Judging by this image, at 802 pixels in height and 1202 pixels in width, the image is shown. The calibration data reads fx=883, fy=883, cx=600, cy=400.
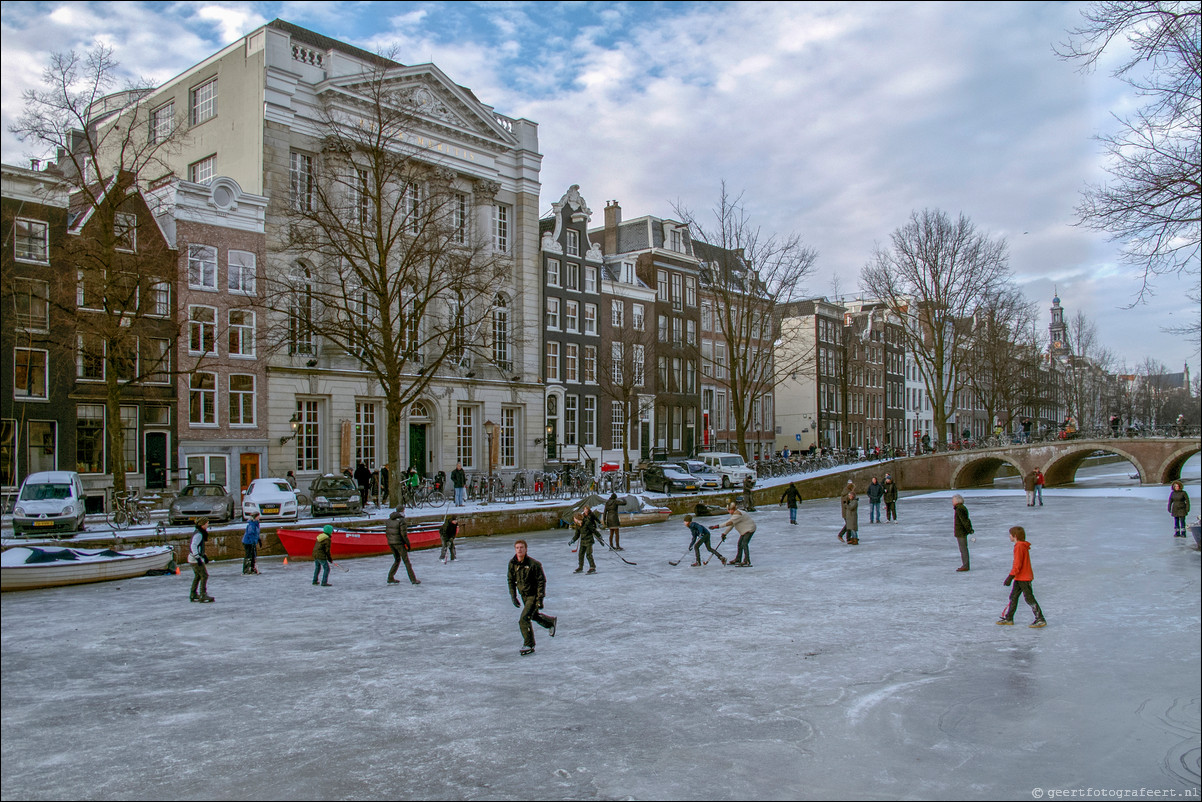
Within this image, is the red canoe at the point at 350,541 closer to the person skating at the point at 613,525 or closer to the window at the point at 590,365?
the person skating at the point at 613,525

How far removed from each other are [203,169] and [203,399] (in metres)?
13.6

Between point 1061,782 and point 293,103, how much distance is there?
41388mm

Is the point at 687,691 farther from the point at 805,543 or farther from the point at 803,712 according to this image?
the point at 805,543

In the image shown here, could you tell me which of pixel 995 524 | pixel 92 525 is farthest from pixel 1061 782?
pixel 92 525

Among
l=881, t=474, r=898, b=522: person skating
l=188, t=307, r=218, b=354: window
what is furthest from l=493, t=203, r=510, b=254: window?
l=881, t=474, r=898, b=522: person skating

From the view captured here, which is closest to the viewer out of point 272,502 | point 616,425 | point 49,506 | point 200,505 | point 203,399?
point 49,506

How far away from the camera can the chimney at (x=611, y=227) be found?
6456 cm

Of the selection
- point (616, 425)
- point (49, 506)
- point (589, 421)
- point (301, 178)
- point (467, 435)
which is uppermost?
point (301, 178)

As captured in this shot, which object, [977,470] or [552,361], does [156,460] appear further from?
[977,470]

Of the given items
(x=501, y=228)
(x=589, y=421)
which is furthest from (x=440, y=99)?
(x=589, y=421)

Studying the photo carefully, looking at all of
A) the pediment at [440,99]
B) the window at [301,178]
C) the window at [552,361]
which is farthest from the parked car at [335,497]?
the window at [552,361]

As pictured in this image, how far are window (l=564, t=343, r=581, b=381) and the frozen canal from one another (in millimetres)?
35285

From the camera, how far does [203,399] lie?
36375 mm

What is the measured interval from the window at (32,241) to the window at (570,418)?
29.2 meters
